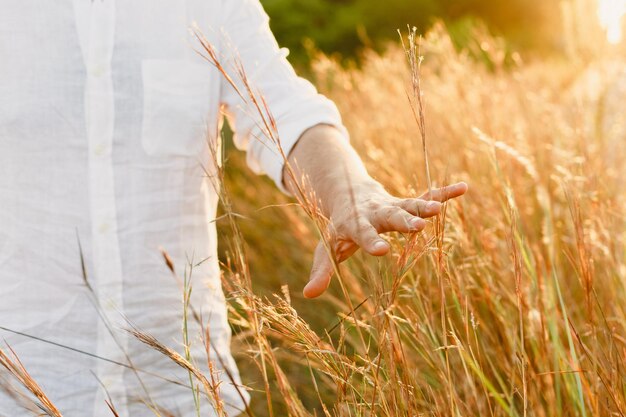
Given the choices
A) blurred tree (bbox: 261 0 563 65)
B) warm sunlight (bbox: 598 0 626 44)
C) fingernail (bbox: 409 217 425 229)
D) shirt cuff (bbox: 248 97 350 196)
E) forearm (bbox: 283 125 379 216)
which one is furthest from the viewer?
blurred tree (bbox: 261 0 563 65)

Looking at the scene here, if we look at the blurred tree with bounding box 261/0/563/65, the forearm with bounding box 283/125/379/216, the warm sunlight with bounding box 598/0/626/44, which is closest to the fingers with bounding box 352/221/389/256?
the forearm with bounding box 283/125/379/216

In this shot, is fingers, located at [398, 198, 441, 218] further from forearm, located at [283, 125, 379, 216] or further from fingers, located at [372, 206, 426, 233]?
forearm, located at [283, 125, 379, 216]

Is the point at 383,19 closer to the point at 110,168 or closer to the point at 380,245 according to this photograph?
the point at 110,168

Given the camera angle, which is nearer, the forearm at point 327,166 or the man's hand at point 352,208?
the man's hand at point 352,208

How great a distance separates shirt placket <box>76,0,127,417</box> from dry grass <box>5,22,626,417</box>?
0.62ft

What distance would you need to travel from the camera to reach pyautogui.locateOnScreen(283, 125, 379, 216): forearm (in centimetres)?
109

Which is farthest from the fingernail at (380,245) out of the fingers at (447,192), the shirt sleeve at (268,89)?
the shirt sleeve at (268,89)

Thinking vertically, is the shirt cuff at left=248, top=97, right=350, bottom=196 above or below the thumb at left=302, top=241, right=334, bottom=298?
above

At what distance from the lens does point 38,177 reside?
133 cm

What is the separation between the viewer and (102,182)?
1.35 m

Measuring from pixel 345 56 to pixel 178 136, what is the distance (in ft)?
55.4

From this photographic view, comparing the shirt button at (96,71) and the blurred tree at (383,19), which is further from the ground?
the blurred tree at (383,19)

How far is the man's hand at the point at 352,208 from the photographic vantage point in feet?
2.91

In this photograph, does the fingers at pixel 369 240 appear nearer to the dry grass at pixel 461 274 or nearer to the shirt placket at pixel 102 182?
the dry grass at pixel 461 274
